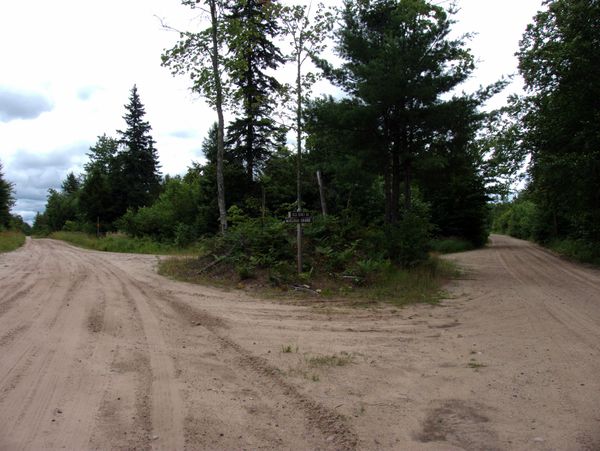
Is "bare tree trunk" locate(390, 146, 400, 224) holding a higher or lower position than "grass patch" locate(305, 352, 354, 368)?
higher

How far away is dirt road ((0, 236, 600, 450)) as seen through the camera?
3.86 meters

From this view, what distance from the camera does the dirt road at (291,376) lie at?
152 inches

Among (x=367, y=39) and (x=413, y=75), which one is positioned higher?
(x=367, y=39)

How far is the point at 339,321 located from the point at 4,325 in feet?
18.2

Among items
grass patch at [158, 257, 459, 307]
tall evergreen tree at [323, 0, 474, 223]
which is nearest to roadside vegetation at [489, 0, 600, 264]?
tall evergreen tree at [323, 0, 474, 223]

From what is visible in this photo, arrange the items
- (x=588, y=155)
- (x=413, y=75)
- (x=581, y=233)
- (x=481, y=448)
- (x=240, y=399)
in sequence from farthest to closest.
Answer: (x=581, y=233), (x=588, y=155), (x=413, y=75), (x=240, y=399), (x=481, y=448)

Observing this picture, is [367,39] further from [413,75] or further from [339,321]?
[339,321]

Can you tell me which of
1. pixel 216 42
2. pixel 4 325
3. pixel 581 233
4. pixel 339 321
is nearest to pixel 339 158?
pixel 216 42

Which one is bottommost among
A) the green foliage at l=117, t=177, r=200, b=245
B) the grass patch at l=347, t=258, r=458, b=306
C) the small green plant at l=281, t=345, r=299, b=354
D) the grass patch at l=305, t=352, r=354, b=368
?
the grass patch at l=305, t=352, r=354, b=368

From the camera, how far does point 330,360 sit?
5.93m

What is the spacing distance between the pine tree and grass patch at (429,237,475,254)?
3565 cm

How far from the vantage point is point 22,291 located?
33.9ft

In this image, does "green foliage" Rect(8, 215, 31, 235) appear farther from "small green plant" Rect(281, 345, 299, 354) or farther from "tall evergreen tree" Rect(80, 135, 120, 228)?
"small green plant" Rect(281, 345, 299, 354)

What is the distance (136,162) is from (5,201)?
1571 centimetres
